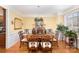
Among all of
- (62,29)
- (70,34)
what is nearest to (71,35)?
(70,34)

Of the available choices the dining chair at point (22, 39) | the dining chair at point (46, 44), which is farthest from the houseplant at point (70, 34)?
the dining chair at point (22, 39)

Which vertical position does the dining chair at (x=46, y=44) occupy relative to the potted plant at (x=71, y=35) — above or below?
below

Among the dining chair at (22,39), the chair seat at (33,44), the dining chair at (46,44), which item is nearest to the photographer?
the dining chair at (46,44)

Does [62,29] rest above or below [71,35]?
above

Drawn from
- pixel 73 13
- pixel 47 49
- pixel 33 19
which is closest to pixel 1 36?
pixel 33 19

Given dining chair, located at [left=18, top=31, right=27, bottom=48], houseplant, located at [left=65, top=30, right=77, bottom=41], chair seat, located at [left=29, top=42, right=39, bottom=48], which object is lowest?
chair seat, located at [left=29, top=42, right=39, bottom=48]

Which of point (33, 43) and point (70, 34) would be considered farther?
point (70, 34)

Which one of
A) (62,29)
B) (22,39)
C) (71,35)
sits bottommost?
(22,39)

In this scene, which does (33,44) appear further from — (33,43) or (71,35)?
(71,35)

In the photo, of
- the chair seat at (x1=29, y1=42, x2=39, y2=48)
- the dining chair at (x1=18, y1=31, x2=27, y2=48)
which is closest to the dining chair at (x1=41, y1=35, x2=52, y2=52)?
the chair seat at (x1=29, y1=42, x2=39, y2=48)

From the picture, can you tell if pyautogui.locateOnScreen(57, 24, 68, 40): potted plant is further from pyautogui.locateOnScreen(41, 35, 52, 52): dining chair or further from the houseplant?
pyautogui.locateOnScreen(41, 35, 52, 52): dining chair

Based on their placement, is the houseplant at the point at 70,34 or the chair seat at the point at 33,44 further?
the houseplant at the point at 70,34

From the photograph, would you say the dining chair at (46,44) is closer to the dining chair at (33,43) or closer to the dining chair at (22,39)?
the dining chair at (33,43)
